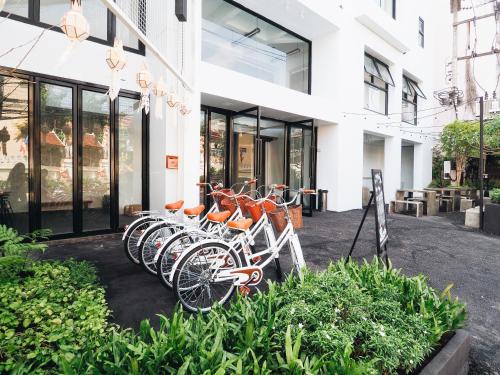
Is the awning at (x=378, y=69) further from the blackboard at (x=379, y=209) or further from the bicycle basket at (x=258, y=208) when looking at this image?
the bicycle basket at (x=258, y=208)

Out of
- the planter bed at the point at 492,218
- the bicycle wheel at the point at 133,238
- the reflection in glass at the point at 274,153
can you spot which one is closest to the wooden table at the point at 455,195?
the planter bed at the point at 492,218

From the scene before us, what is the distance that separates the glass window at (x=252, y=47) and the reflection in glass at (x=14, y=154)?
13.3 feet

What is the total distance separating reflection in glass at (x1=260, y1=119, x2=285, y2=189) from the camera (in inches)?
370

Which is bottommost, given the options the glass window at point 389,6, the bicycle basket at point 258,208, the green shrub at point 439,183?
the bicycle basket at point 258,208

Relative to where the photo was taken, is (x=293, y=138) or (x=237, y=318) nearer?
(x=237, y=318)

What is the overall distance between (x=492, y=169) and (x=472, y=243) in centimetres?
1190

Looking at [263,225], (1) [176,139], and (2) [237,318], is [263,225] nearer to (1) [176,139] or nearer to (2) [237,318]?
(2) [237,318]

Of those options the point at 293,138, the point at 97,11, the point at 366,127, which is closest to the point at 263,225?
the point at 97,11

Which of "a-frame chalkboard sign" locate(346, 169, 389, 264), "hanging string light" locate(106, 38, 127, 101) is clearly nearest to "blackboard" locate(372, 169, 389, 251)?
"a-frame chalkboard sign" locate(346, 169, 389, 264)

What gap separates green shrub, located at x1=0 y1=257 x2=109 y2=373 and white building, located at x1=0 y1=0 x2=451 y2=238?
1998 millimetres

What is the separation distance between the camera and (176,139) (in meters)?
5.87

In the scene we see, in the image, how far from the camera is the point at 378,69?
11.4 metres

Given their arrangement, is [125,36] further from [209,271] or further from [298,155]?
[298,155]

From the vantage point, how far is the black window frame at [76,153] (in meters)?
4.96
